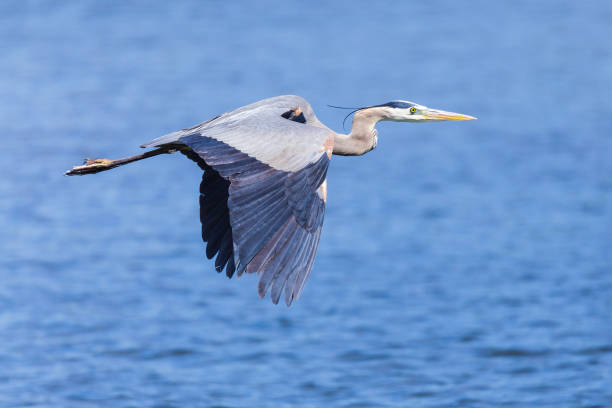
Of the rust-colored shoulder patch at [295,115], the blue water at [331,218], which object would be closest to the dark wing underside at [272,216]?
the rust-colored shoulder patch at [295,115]

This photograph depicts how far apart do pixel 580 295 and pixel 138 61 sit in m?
9.69

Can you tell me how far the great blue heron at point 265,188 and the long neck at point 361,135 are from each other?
398mm

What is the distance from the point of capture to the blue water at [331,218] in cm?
928

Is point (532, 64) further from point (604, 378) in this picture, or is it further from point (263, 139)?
point (263, 139)

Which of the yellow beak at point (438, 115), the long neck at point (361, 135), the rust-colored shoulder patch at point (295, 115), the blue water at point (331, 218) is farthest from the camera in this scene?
the blue water at point (331, 218)

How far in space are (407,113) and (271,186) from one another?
6.43 ft

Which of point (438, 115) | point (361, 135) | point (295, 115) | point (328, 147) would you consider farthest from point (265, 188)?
point (438, 115)

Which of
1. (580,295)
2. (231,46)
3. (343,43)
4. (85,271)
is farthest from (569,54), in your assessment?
(85,271)

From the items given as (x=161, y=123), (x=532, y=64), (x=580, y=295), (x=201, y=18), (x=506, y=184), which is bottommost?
(x=580, y=295)

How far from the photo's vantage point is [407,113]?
299 inches

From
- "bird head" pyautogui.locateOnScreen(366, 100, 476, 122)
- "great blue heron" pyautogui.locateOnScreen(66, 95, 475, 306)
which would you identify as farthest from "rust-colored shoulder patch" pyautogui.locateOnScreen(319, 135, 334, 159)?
"bird head" pyautogui.locateOnScreen(366, 100, 476, 122)

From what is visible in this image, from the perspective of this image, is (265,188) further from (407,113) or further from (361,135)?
(407,113)

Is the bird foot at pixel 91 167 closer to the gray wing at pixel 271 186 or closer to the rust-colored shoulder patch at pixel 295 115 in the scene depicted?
the gray wing at pixel 271 186

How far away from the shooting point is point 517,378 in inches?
362
